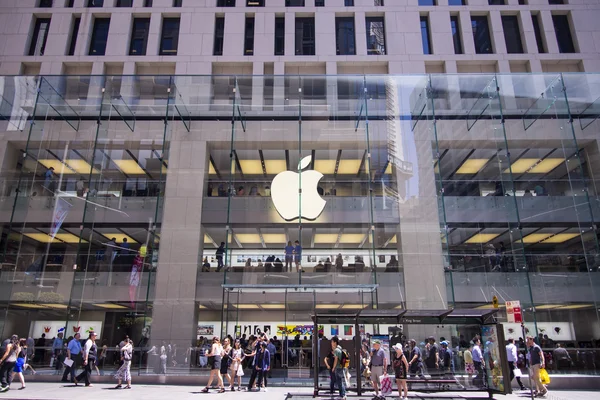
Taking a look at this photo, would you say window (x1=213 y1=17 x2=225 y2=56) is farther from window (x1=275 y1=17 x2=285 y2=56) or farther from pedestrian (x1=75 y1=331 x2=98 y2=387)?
pedestrian (x1=75 y1=331 x2=98 y2=387)

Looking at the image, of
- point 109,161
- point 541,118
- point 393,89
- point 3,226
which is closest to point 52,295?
point 3,226

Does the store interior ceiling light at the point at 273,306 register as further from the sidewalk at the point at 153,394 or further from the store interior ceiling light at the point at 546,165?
the store interior ceiling light at the point at 546,165

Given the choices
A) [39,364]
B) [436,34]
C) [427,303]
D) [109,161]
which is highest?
[436,34]

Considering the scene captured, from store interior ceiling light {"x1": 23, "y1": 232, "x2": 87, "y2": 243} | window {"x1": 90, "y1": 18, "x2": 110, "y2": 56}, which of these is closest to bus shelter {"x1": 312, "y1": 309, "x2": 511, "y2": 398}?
store interior ceiling light {"x1": 23, "y1": 232, "x2": 87, "y2": 243}

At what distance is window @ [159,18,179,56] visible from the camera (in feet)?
88.7

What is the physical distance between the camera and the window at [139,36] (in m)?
27.1

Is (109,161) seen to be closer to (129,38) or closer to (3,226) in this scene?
(3,226)

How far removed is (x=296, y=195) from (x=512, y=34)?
18139 millimetres

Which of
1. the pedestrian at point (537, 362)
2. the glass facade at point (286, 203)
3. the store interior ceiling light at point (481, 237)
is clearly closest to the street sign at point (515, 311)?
the pedestrian at point (537, 362)

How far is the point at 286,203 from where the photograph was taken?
1995 cm

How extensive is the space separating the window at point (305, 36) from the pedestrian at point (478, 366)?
19.5 meters

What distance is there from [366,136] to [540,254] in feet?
29.5

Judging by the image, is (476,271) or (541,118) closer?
(476,271)

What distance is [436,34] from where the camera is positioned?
26.6 meters
